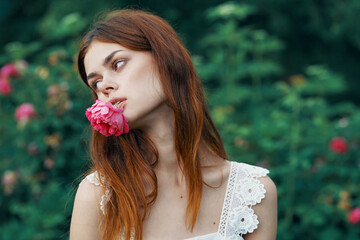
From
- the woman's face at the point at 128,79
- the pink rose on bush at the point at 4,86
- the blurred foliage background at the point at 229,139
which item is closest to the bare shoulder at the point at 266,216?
the woman's face at the point at 128,79

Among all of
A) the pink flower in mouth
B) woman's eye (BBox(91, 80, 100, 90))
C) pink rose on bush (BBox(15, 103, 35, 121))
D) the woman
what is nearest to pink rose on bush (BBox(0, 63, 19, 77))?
pink rose on bush (BBox(15, 103, 35, 121))

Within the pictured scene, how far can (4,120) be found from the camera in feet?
→ 11.4

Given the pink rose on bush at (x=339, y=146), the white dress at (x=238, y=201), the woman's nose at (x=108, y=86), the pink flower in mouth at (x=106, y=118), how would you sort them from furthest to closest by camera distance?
the pink rose on bush at (x=339, y=146), the white dress at (x=238, y=201), the woman's nose at (x=108, y=86), the pink flower in mouth at (x=106, y=118)

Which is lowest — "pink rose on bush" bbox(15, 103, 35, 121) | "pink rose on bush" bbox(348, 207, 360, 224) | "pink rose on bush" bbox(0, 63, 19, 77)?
"pink rose on bush" bbox(348, 207, 360, 224)

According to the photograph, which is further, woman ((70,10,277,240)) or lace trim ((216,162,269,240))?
lace trim ((216,162,269,240))

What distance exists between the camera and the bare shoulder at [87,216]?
5.32 feet

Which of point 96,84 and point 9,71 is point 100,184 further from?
point 9,71

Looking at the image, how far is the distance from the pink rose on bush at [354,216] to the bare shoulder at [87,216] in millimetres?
1857

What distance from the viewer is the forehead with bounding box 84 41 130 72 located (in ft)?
5.23

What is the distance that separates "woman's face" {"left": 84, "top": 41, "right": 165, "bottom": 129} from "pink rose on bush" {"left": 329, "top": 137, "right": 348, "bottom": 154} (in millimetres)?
1802

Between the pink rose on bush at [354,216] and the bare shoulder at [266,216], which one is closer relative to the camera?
the bare shoulder at [266,216]

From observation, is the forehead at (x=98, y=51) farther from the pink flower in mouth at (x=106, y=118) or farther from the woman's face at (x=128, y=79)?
the pink flower in mouth at (x=106, y=118)

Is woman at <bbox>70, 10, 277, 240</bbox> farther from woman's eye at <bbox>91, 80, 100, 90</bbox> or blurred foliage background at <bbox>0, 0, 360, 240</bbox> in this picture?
blurred foliage background at <bbox>0, 0, 360, 240</bbox>

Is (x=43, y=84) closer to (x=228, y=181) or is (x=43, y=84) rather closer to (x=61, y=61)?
(x=61, y=61)
